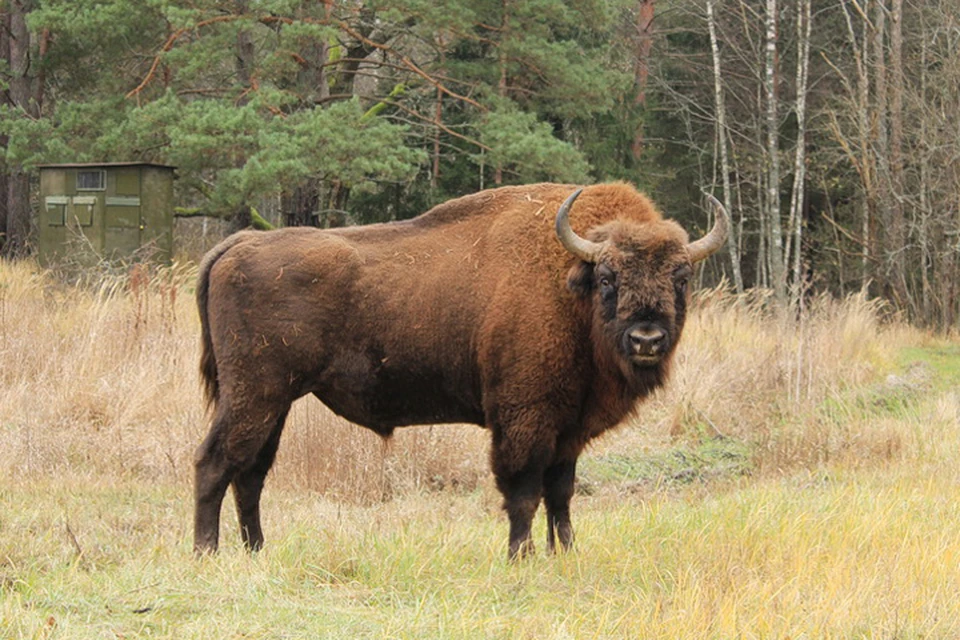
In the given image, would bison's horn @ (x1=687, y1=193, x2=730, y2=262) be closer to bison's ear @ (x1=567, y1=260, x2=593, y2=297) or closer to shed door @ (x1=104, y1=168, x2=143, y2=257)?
bison's ear @ (x1=567, y1=260, x2=593, y2=297)

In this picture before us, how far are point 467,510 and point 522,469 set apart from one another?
2.51 m

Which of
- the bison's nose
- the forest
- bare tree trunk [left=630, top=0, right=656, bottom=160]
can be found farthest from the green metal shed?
bare tree trunk [left=630, top=0, right=656, bottom=160]

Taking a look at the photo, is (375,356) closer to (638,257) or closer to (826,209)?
(638,257)

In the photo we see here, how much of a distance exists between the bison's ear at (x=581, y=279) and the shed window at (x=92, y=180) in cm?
1386

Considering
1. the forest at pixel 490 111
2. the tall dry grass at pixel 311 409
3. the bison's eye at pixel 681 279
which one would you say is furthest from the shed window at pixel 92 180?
the bison's eye at pixel 681 279

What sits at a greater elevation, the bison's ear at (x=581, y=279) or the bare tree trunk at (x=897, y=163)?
the bare tree trunk at (x=897, y=163)

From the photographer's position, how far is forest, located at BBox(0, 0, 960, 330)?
1920 cm

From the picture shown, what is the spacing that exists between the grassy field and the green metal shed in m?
3.03

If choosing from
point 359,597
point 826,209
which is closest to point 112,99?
point 359,597

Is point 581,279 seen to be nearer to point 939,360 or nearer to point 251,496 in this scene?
point 251,496

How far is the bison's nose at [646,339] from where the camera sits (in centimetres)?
616

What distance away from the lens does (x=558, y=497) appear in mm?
6812

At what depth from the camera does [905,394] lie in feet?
47.3

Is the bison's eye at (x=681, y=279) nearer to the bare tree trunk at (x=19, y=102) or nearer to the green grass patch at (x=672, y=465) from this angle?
the green grass patch at (x=672, y=465)
